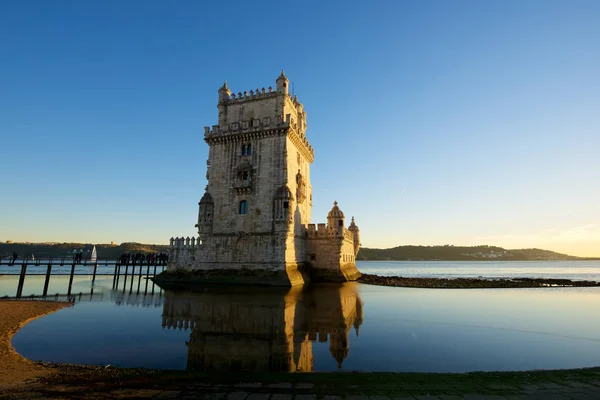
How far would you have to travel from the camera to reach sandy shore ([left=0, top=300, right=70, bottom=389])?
7.50 m

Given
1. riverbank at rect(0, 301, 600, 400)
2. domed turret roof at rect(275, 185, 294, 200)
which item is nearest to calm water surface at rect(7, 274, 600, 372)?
riverbank at rect(0, 301, 600, 400)

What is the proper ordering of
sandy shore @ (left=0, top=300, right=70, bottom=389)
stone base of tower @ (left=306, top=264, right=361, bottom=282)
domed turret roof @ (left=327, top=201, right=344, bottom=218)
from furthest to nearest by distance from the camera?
domed turret roof @ (left=327, top=201, right=344, bottom=218) → stone base of tower @ (left=306, top=264, right=361, bottom=282) → sandy shore @ (left=0, top=300, right=70, bottom=389)

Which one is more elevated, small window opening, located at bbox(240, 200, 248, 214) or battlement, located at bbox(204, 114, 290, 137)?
battlement, located at bbox(204, 114, 290, 137)

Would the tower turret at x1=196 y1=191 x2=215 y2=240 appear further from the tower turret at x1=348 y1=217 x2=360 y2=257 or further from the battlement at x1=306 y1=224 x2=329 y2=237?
the tower turret at x1=348 y1=217 x2=360 y2=257

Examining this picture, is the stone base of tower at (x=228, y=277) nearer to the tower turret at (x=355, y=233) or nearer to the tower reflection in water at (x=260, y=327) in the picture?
the tower reflection in water at (x=260, y=327)

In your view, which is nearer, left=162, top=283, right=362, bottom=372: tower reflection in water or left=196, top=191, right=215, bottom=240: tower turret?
left=162, top=283, right=362, bottom=372: tower reflection in water

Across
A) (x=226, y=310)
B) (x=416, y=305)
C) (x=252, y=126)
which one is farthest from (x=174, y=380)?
(x=252, y=126)

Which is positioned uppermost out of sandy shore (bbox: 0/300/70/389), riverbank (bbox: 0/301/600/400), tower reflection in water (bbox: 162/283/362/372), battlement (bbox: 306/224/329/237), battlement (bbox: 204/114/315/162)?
battlement (bbox: 204/114/315/162)

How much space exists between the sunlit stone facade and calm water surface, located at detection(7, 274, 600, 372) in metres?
11.1

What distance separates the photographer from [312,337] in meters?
11.6

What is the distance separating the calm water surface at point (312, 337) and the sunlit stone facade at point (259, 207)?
11088 mm

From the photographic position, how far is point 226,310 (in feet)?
54.6

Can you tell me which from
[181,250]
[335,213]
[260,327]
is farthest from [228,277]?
[260,327]

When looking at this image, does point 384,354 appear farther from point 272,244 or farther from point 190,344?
point 272,244
